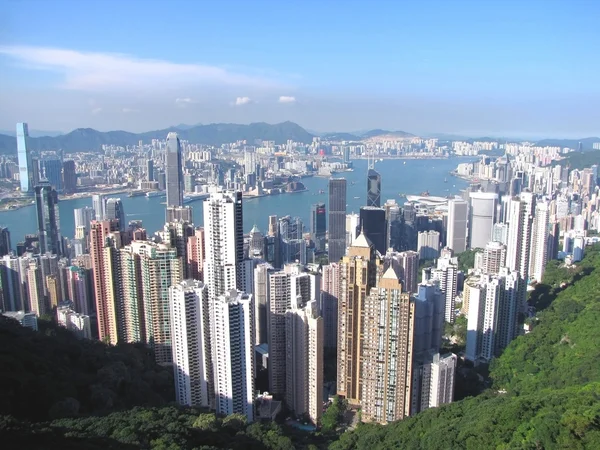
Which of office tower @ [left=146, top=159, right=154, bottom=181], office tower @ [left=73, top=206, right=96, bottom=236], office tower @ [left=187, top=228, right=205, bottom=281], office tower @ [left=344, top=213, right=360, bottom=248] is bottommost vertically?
office tower @ [left=344, top=213, right=360, bottom=248]

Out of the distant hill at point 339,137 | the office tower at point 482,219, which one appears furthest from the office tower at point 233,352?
the distant hill at point 339,137

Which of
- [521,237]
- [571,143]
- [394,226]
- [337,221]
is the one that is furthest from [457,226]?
[571,143]

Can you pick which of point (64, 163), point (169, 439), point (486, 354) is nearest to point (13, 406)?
point (169, 439)

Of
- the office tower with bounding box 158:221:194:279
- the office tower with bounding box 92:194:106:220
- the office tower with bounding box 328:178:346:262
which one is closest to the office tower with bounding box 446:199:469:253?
the office tower with bounding box 328:178:346:262

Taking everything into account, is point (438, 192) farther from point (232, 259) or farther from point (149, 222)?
point (232, 259)

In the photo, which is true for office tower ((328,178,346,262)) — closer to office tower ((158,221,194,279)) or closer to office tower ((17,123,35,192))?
office tower ((158,221,194,279))

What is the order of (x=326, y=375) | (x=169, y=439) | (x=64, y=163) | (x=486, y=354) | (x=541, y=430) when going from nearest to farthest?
(x=169, y=439)
(x=541, y=430)
(x=326, y=375)
(x=486, y=354)
(x=64, y=163)
